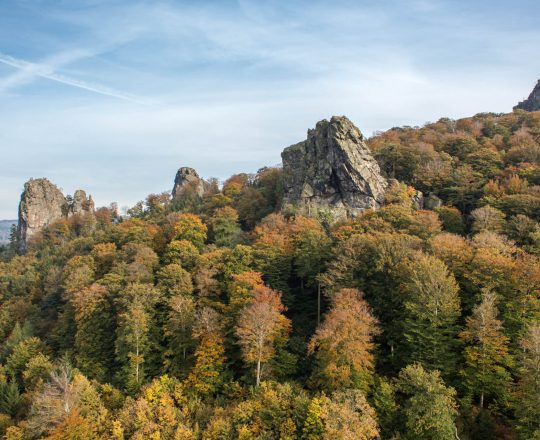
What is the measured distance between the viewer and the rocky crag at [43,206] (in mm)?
132250

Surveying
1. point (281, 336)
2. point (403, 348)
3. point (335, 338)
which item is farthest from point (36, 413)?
point (403, 348)

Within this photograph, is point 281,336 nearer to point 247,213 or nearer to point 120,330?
point 120,330

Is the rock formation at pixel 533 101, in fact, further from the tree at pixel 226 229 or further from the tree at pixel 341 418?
the tree at pixel 341 418

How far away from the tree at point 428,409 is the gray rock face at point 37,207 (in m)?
133

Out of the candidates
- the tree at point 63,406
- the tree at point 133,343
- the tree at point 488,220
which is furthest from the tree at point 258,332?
the tree at point 488,220

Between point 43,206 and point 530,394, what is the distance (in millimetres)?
145026

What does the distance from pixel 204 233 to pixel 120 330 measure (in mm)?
27579

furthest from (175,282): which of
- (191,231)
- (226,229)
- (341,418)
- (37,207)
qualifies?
(37,207)

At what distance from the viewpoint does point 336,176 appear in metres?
71.4

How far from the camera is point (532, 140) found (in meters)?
77.9

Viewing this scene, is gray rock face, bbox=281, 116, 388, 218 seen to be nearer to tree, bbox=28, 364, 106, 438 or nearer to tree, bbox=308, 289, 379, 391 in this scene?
tree, bbox=308, 289, 379, 391

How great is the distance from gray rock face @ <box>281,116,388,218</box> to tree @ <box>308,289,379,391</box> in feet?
117

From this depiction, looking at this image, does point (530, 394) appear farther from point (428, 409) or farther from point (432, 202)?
point (432, 202)

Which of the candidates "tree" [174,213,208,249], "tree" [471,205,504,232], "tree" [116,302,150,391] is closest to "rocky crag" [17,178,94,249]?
"tree" [174,213,208,249]
